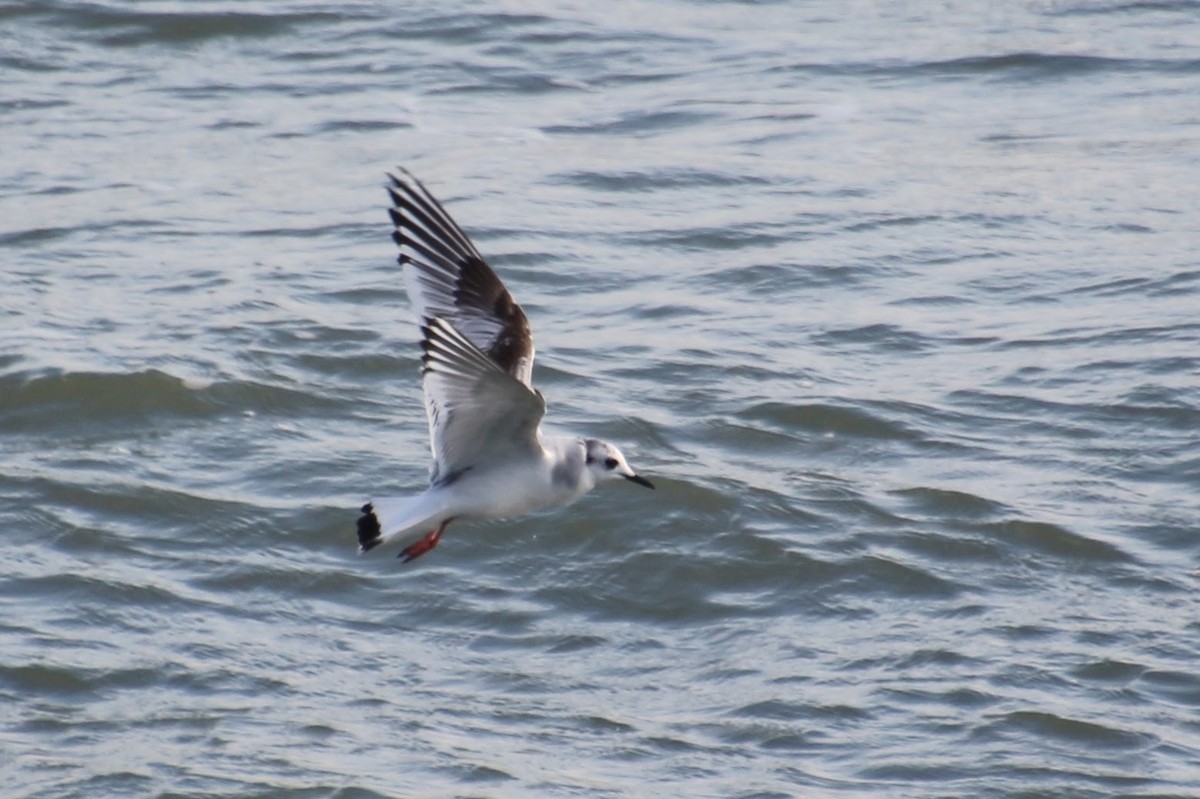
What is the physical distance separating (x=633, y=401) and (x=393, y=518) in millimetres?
3504

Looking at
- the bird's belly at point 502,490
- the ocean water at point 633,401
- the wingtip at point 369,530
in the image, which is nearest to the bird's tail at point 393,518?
the wingtip at point 369,530

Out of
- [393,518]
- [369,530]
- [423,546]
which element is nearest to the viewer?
[369,530]

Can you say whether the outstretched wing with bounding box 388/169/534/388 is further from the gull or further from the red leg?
the red leg

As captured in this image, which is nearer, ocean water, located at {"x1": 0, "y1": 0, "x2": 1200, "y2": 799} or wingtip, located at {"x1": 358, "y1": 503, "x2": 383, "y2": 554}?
wingtip, located at {"x1": 358, "y1": 503, "x2": 383, "y2": 554}

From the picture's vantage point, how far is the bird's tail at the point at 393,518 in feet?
23.5

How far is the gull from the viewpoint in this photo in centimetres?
691

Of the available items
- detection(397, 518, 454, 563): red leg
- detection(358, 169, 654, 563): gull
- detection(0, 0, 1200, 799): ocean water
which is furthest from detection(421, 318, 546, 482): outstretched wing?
detection(0, 0, 1200, 799): ocean water

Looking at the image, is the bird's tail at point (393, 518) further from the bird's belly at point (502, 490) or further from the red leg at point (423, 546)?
the red leg at point (423, 546)

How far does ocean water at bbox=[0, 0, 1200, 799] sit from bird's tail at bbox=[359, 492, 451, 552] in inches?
34.8

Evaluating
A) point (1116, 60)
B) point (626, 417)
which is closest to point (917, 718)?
point (626, 417)

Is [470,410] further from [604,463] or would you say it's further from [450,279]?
[450,279]

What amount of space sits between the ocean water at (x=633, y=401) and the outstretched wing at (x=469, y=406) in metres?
1.09

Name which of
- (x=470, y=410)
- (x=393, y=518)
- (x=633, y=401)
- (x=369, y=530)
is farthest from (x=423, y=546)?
(x=633, y=401)

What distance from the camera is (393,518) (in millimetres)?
7297
